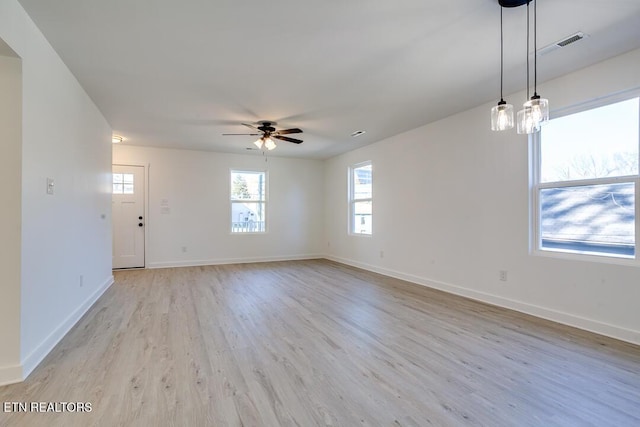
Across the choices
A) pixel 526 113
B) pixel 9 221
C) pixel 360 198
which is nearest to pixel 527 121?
pixel 526 113

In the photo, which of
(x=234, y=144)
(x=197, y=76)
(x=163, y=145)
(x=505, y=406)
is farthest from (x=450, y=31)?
(x=163, y=145)

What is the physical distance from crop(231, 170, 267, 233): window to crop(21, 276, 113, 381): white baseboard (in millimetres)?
3459

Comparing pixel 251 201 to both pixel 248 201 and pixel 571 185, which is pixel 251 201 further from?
pixel 571 185

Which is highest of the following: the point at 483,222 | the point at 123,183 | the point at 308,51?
the point at 308,51

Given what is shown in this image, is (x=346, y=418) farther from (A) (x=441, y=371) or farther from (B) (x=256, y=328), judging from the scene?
(B) (x=256, y=328)

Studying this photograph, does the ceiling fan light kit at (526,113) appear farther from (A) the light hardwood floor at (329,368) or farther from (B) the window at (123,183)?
(B) the window at (123,183)

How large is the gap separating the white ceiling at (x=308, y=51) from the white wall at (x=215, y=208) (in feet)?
7.43

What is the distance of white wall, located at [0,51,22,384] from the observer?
204 centimetres

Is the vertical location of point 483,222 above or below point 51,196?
below

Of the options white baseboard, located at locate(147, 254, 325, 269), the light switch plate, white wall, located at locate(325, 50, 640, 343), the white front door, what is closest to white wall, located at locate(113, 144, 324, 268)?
white baseboard, located at locate(147, 254, 325, 269)

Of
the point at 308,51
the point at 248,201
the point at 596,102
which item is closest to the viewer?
the point at 308,51

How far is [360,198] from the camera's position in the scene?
6656 millimetres

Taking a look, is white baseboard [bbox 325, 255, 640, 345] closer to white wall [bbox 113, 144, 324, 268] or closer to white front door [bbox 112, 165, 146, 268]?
white wall [bbox 113, 144, 324, 268]

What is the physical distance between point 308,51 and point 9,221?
2507 millimetres
